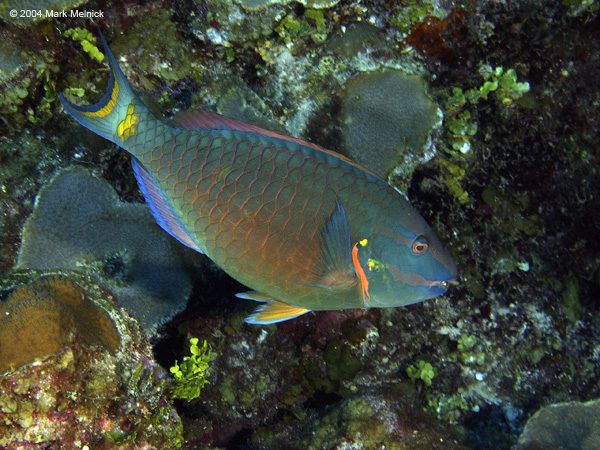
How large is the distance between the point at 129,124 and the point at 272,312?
1.63m

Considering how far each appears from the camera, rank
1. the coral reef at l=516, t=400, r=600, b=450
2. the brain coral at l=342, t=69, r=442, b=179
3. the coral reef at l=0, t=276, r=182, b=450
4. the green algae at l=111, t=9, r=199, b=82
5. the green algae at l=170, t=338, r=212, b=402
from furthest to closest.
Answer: the green algae at l=111, t=9, r=199, b=82 → the brain coral at l=342, t=69, r=442, b=179 → the coral reef at l=516, t=400, r=600, b=450 → the green algae at l=170, t=338, r=212, b=402 → the coral reef at l=0, t=276, r=182, b=450

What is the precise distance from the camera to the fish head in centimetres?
219

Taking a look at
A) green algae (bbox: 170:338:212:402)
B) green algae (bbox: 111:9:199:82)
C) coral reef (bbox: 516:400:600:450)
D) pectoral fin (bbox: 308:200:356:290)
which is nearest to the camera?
pectoral fin (bbox: 308:200:356:290)

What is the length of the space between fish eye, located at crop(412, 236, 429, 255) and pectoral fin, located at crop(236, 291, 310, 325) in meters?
0.82

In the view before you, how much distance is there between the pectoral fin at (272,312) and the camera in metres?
2.37

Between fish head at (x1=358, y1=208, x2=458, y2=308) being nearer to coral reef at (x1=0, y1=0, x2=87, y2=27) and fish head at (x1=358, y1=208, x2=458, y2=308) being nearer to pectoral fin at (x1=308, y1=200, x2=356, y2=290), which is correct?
pectoral fin at (x1=308, y1=200, x2=356, y2=290)

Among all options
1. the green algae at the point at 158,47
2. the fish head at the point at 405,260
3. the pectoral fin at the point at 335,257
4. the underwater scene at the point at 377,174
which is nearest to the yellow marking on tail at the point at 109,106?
the underwater scene at the point at 377,174

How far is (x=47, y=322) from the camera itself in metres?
1.96

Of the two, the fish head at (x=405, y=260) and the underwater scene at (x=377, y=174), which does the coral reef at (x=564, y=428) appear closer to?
the underwater scene at (x=377, y=174)

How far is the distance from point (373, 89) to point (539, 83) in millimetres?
1908

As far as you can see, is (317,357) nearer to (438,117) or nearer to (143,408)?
(143,408)

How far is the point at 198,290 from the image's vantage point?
3.67 metres

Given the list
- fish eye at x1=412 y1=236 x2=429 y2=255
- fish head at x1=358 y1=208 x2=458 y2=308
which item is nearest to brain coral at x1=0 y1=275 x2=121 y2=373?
fish head at x1=358 y1=208 x2=458 y2=308

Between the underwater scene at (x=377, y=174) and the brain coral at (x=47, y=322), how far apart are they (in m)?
0.86
